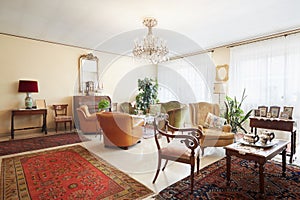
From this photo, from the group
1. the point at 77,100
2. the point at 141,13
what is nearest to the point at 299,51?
the point at 141,13

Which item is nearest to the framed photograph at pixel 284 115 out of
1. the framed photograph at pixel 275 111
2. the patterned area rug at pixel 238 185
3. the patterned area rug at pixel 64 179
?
the framed photograph at pixel 275 111

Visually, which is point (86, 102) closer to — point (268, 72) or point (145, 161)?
point (145, 161)

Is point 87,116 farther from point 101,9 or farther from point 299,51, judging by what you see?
point 299,51

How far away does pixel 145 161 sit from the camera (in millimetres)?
3076

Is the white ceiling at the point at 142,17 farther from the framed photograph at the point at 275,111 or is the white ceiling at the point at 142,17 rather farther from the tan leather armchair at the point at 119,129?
the tan leather armchair at the point at 119,129

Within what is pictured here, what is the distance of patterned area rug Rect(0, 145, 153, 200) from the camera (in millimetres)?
2066

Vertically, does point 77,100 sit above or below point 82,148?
above

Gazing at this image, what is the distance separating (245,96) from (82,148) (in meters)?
4.48

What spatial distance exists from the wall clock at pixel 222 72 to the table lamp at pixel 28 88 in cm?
547

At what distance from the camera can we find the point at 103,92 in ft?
20.8

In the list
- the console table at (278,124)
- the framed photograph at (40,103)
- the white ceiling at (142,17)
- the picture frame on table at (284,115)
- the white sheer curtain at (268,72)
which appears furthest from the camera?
Result: the framed photograph at (40,103)

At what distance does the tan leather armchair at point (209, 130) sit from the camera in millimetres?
3211

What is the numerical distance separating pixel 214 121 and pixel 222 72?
2353 mm

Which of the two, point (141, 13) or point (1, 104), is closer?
point (141, 13)
